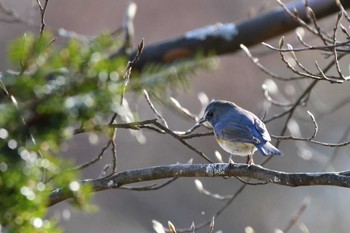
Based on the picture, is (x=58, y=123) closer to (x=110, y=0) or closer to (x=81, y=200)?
(x=81, y=200)

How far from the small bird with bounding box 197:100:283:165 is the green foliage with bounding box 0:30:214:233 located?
1.33m

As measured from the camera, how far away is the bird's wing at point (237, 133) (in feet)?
10.0

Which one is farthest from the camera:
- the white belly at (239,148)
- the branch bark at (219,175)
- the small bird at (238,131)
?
the white belly at (239,148)

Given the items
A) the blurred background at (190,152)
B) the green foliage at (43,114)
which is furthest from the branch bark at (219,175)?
the blurred background at (190,152)

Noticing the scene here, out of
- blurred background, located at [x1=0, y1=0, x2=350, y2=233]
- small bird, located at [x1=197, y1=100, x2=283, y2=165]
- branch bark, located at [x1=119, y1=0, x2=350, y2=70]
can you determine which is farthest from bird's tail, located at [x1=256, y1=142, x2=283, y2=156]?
blurred background, located at [x1=0, y1=0, x2=350, y2=233]

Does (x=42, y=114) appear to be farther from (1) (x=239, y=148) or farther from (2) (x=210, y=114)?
(2) (x=210, y=114)

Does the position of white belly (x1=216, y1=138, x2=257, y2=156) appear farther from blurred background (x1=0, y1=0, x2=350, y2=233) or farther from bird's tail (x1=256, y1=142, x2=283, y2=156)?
blurred background (x1=0, y1=0, x2=350, y2=233)

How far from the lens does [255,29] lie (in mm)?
4133

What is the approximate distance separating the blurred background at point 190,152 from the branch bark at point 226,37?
3267mm

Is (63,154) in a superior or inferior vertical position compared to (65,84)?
inferior

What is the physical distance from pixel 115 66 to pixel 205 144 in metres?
6.69

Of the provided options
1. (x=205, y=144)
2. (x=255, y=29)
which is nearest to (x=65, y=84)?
(x=255, y=29)

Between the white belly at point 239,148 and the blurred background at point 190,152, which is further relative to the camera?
the blurred background at point 190,152

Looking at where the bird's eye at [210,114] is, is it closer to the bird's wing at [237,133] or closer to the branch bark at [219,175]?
the bird's wing at [237,133]
